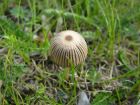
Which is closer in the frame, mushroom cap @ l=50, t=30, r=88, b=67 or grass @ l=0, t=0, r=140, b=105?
mushroom cap @ l=50, t=30, r=88, b=67

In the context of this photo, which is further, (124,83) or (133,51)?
(133,51)

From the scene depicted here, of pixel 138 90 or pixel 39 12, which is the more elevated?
pixel 39 12

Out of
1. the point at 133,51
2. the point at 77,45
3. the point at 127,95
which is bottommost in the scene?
the point at 127,95

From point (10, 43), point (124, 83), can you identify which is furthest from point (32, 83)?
point (124, 83)

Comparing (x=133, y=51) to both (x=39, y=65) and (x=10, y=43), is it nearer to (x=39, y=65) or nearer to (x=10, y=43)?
(x=39, y=65)
